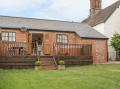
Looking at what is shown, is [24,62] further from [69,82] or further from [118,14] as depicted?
[118,14]

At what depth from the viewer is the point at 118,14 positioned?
39.3 meters

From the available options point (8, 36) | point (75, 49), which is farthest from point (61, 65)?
point (8, 36)

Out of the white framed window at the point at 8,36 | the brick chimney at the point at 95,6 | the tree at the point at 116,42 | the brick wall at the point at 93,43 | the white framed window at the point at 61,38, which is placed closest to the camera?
the white framed window at the point at 8,36

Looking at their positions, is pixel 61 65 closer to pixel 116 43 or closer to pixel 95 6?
pixel 116 43

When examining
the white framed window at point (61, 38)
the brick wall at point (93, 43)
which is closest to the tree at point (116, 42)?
the brick wall at point (93, 43)

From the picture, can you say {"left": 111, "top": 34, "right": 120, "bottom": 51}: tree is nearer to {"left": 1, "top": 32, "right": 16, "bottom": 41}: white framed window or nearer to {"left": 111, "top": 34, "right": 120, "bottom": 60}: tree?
{"left": 111, "top": 34, "right": 120, "bottom": 60}: tree

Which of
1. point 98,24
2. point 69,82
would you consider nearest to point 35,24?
point 98,24

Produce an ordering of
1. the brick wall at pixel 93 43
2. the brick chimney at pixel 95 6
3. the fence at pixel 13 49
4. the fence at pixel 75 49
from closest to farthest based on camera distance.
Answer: the fence at pixel 13 49
the fence at pixel 75 49
the brick wall at pixel 93 43
the brick chimney at pixel 95 6

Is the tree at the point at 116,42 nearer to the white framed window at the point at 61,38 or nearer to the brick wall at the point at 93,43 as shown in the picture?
the brick wall at the point at 93,43

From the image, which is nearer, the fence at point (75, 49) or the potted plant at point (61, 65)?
the potted plant at point (61, 65)

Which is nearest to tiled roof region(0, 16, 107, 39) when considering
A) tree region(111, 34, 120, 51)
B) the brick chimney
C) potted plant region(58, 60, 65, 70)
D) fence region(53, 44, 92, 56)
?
fence region(53, 44, 92, 56)

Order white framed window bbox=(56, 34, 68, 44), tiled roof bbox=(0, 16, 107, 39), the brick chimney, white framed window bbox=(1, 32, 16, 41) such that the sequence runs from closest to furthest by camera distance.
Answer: white framed window bbox=(1, 32, 16, 41) < tiled roof bbox=(0, 16, 107, 39) < white framed window bbox=(56, 34, 68, 44) < the brick chimney

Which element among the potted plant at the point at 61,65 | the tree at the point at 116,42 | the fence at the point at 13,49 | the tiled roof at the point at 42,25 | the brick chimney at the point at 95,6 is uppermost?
the brick chimney at the point at 95,6

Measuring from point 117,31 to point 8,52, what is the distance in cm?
2004
